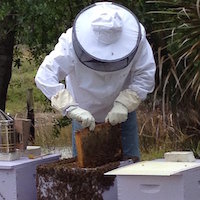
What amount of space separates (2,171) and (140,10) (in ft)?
7.28

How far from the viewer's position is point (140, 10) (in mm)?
4684

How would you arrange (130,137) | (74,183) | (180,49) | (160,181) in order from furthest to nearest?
1. (180,49)
2. (130,137)
3. (74,183)
4. (160,181)

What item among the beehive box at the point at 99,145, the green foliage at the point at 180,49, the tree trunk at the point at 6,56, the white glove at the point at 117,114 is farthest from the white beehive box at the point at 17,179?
the tree trunk at the point at 6,56

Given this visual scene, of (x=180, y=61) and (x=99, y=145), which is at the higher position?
(x=180, y=61)

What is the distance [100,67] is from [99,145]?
0.36 metres

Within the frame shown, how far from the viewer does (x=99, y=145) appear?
2.88 meters

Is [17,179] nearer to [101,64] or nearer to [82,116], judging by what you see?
[82,116]

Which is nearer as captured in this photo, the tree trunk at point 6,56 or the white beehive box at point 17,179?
the white beehive box at point 17,179

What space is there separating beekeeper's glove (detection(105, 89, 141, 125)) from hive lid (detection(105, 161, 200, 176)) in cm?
30

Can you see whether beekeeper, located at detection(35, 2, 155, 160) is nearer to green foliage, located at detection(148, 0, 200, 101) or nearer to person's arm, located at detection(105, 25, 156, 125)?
person's arm, located at detection(105, 25, 156, 125)

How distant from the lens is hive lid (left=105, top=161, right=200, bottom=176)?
7.84ft

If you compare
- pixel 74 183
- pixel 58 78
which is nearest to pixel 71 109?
pixel 58 78

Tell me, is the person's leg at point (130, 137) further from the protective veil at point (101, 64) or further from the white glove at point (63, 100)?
the white glove at point (63, 100)

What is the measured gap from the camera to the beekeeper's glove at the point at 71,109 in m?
2.75
